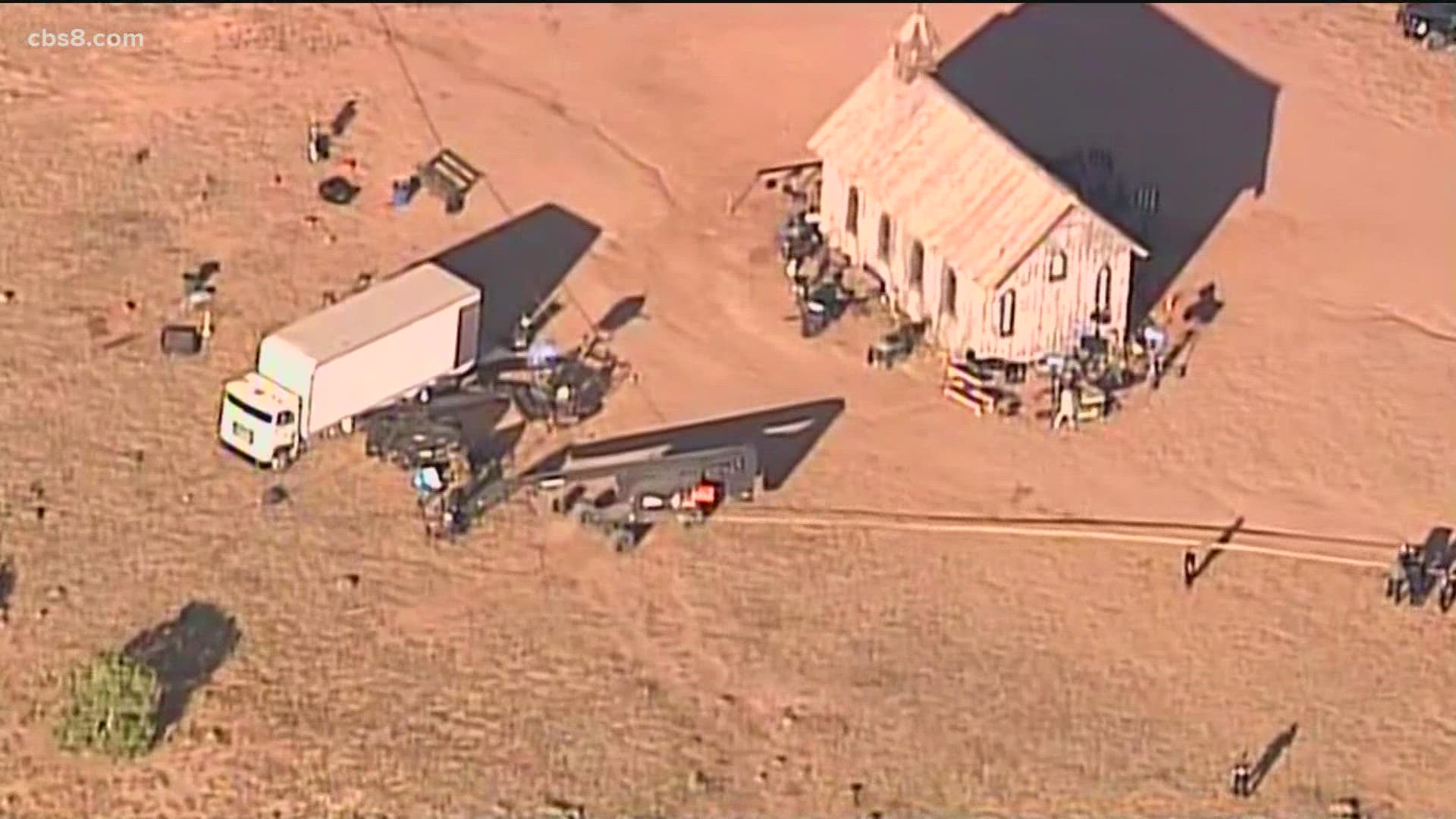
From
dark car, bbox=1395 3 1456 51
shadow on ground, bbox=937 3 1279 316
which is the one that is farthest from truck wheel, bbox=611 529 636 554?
dark car, bbox=1395 3 1456 51

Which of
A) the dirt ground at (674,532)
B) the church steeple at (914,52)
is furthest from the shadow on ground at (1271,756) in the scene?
the church steeple at (914,52)

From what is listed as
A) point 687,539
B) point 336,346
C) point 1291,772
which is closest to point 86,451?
point 336,346

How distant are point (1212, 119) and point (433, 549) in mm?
21749

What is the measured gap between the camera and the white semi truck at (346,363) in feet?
211

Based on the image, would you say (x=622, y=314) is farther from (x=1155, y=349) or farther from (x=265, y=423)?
(x=1155, y=349)

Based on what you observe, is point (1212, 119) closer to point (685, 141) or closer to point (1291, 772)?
point (685, 141)

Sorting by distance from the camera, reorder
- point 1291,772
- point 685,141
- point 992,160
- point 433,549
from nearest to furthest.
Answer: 1. point 1291,772
2. point 433,549
3. point 992,160
4. point 685,141

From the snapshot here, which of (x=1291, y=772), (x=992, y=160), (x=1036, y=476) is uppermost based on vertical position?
(x=992, y=160)

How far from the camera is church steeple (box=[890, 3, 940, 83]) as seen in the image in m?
69.1

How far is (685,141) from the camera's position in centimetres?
7519

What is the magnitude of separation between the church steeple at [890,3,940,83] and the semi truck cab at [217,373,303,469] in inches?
511

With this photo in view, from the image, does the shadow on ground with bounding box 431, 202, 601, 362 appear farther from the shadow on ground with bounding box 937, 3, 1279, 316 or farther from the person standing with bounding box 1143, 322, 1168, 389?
the person standing with bounding box 1143, 322, 1168, 389

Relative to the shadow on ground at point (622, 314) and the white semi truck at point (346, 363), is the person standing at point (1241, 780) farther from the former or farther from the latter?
the white semi truck at point (346, 363)

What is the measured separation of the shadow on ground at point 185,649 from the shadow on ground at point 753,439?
21.7 ft
